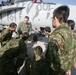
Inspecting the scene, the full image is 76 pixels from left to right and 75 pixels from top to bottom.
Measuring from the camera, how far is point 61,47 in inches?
114

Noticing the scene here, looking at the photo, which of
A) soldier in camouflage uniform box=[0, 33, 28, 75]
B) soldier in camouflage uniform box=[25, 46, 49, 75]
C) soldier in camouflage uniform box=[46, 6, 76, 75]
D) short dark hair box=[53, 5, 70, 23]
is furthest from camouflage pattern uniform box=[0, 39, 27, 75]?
short dark hair box=[53, 5, 70, 23]

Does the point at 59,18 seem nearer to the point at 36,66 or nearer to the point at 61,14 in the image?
the point at 61,14

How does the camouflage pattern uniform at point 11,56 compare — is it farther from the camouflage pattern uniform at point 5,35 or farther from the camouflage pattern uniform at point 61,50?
the camouflage pattern uniform at point 5,35

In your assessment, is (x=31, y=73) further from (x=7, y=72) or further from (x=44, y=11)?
(x=44, y=11)

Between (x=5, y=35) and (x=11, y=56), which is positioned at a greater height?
(x=11, y=56)

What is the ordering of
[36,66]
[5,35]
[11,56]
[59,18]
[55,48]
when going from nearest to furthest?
1. [55,48]
2. [59,18]
3. [36,66]
4. [11,56]
5. [5,35]

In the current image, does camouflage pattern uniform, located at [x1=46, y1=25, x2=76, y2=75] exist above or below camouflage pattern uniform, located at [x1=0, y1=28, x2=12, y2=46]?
above

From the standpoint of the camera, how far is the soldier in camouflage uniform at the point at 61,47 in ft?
9.48

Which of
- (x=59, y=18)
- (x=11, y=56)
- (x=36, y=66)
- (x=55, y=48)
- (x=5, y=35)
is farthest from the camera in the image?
(x=5, y=35)

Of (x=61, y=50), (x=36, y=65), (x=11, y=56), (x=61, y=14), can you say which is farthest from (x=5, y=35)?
(x=61, y=50)

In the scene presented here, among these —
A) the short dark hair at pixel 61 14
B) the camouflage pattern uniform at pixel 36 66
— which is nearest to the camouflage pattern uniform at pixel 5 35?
the camouflage pattern uniform at pixel 36 66

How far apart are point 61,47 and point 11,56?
1.81m

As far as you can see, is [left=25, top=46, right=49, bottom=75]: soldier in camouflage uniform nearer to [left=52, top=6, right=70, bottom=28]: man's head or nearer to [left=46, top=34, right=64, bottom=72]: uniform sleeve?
[left=46, top=34, right=64, bottom=72]: uniform sleeve

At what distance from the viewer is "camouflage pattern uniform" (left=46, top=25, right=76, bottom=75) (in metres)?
2.88
